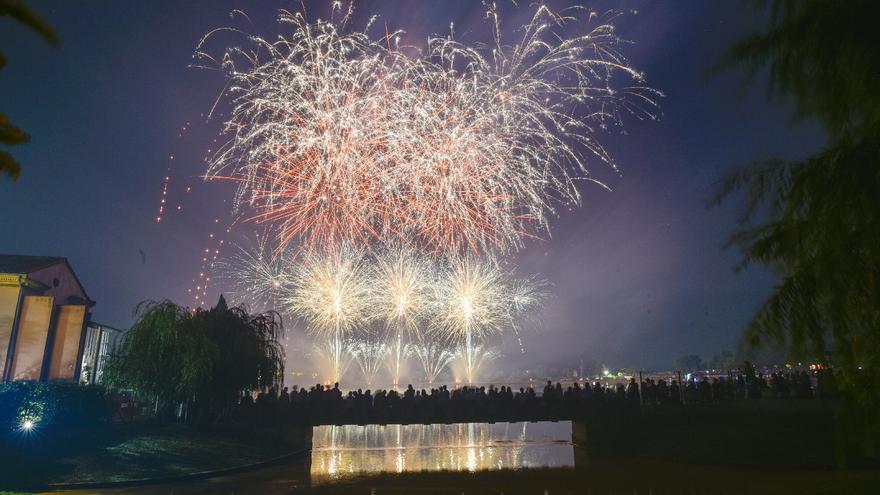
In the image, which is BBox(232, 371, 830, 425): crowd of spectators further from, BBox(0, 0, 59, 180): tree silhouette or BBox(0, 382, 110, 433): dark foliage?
BBox(0, 0, 59, 180): tree silhouette

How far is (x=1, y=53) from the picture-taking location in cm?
406

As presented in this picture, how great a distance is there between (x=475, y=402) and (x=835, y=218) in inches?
934

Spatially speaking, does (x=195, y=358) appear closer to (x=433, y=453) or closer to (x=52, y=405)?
(x=52, y=405)

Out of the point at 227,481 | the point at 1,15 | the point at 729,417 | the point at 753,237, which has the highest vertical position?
the point at 1,15

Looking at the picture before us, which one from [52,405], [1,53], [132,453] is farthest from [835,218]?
[52,405]

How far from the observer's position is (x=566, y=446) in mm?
29203

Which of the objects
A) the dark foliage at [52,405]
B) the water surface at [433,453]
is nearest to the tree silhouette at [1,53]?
the water surface at [433,453]

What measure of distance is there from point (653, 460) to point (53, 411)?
25.2m

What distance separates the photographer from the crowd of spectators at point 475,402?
990 inches

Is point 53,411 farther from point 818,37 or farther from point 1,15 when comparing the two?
point 818,37

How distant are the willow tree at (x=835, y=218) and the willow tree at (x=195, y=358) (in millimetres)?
23596

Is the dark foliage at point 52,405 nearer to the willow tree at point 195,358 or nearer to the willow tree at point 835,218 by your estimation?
the willow tree at point 195,358

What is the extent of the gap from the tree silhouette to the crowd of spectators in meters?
21.6

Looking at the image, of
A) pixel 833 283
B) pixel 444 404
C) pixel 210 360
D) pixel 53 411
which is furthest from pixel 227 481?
pixel 833 283
